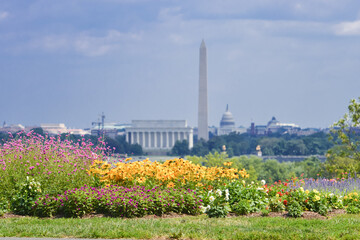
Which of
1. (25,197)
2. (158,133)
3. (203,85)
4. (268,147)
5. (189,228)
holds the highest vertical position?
(203,85)

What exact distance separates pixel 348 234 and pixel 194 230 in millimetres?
2964

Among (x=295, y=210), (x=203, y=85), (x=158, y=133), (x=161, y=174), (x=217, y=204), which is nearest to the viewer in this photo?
(x=295, y=210)

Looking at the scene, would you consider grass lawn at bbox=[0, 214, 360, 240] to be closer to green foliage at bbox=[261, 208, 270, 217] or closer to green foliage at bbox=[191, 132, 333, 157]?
green foliage at bbox=[261, 208, 270, 217]

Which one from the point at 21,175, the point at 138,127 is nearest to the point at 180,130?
the point at 138,127

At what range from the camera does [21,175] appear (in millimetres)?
14812

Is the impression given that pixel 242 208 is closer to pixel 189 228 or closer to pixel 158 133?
pixel 189 228

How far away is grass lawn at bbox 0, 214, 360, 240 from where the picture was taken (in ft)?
33.8

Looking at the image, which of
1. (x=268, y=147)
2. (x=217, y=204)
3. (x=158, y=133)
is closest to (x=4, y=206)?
(x=217, y=204)

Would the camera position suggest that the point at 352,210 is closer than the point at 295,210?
No

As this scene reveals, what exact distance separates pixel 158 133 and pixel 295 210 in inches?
6389

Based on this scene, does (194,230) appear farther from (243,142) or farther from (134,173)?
(243,142)

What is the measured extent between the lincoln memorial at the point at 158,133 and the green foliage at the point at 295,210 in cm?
16003

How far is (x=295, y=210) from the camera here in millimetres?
12391

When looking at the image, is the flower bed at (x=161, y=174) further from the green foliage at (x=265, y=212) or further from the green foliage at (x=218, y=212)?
the green foliage at (x=265, y=212)
